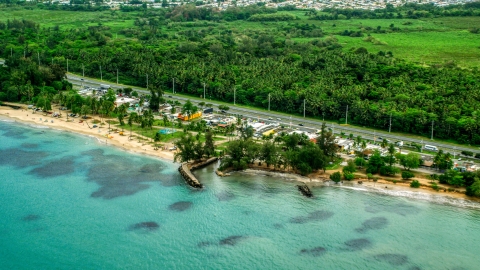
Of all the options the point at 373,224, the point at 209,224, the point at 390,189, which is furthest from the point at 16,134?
the point at 373,224

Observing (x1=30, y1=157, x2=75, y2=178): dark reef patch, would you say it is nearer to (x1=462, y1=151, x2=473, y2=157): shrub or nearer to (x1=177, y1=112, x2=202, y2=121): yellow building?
(x1=177, y1=112, x2=202, y2=121): yellow building

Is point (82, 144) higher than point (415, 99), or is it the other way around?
point (415, 99)

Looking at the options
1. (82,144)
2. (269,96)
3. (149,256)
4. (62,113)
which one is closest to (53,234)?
(149,256)

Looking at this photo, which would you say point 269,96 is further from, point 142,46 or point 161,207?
point 142,46

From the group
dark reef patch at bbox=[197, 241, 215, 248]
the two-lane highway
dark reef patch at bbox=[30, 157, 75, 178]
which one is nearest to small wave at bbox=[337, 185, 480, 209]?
the two-lane highway

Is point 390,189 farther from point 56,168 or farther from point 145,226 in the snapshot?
point 56,168

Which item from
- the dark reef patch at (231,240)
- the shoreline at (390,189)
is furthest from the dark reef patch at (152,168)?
the dark reef patch at (231,240)
